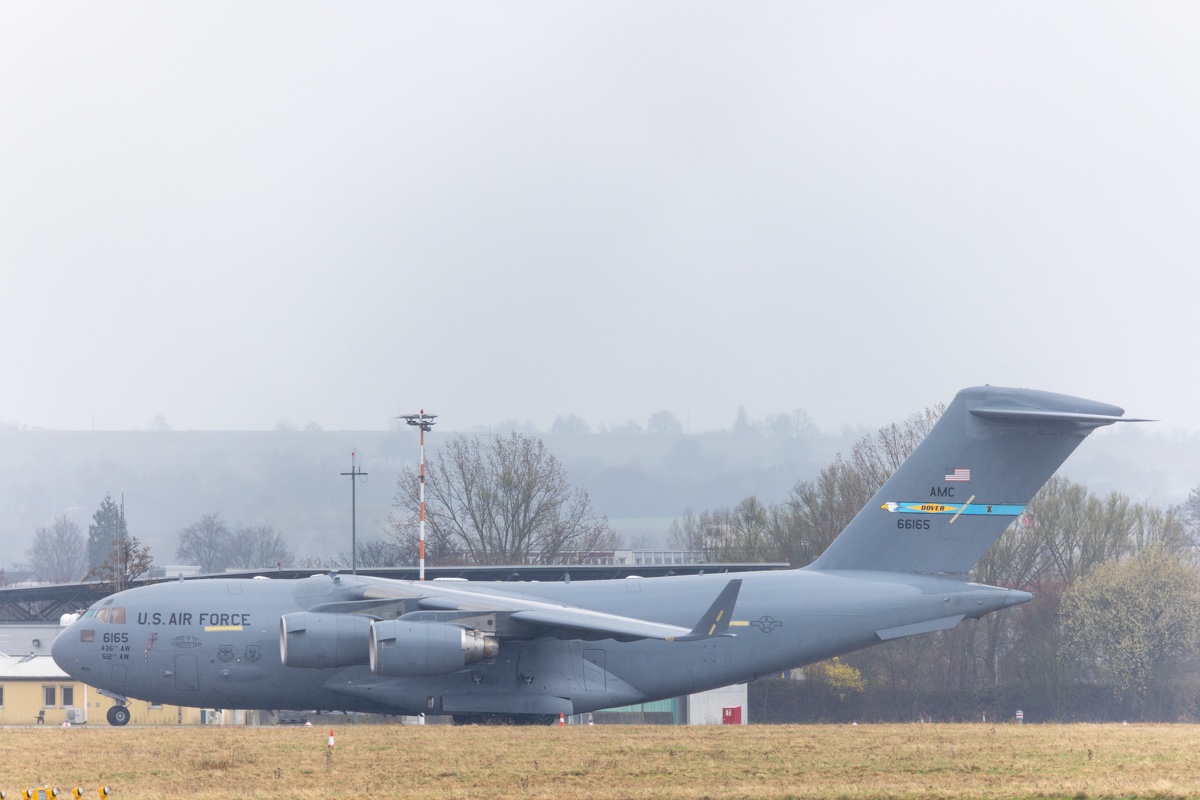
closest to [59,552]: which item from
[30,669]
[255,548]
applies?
[255,548]

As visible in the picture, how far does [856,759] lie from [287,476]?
115481mm

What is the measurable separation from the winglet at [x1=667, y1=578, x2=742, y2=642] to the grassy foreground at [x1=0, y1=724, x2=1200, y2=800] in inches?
48.5

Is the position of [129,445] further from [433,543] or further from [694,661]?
[694,661]

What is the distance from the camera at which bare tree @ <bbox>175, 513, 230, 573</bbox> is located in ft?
376

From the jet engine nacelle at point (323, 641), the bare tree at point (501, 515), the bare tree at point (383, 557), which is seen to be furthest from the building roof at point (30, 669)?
the bare tree at point (383, 557)

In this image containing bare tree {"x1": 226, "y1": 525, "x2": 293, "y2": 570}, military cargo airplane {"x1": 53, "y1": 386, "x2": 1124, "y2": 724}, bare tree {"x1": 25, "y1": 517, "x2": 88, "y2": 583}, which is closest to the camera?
military cargo airplane {"x1": 53, "y1": 386, "x2": 1124, "y2": 724}

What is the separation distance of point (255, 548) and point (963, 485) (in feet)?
331

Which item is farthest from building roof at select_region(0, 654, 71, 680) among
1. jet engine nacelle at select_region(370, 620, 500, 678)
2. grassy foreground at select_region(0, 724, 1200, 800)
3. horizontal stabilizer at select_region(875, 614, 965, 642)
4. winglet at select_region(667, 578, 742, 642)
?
horizontal stabilizer at select_region(875, 614, 965, 642)

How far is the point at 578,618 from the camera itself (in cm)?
1803

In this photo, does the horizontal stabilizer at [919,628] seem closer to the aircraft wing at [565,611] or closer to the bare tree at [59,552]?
the aircraft wing at [565,611]

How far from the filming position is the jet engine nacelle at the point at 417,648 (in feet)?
58.8

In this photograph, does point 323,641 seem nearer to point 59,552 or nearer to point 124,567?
point 124,567

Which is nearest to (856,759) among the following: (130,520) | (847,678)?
(847,678)

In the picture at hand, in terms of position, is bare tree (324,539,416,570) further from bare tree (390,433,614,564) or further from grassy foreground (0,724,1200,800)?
grassy foreground (0,724,1200,800)
